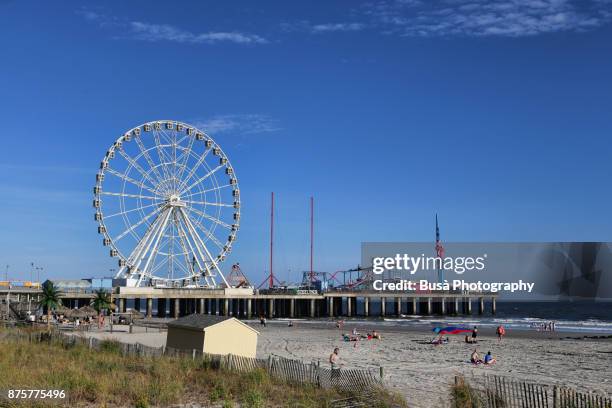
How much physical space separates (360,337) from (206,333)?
26.4 metres

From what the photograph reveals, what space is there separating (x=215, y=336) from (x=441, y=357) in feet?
49.1

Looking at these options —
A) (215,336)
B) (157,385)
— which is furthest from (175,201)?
(157,385)

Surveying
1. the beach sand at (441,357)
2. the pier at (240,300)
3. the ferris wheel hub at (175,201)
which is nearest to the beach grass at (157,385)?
the beach sand at (441,357)

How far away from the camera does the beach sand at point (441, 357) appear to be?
Result: 80.7 ft

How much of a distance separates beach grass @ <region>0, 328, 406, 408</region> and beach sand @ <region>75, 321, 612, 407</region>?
12.7ft

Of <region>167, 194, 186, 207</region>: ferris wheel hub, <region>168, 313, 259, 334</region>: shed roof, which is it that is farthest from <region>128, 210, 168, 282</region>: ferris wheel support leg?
<region>168, 313, 259, 334</region>: shed roof

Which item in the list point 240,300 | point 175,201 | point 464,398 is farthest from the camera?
point 240,300

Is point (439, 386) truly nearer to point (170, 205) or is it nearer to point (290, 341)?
point (290, 341)

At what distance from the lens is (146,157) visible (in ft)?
225

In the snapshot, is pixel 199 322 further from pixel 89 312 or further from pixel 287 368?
pixel 89 312

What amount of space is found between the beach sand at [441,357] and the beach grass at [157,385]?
3866 mm

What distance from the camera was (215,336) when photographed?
25.3m

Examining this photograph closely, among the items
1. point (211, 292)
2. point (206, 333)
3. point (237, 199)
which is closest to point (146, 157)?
point (237, 199)

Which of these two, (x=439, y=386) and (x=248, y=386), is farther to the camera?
(x=439, y=386)
